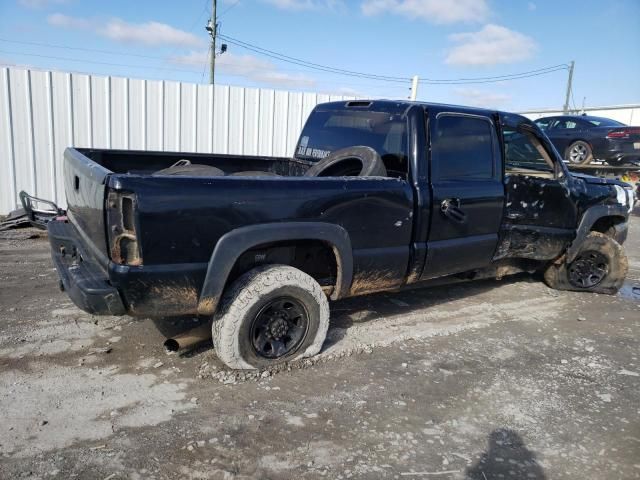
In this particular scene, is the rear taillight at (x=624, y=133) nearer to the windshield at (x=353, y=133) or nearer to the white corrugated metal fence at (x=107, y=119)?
the white corrugated metal fence at (x=107, y=119)

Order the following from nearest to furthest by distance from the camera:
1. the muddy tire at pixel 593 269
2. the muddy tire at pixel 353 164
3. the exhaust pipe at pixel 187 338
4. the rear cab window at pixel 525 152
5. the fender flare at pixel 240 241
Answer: the fender flare at pixel 240 241, the exhaust pipe at pixel 187 338, the muddy tire at pixel 353 164, the rear cab window at pixel 525 152, the muddy tire at pixel 593 269

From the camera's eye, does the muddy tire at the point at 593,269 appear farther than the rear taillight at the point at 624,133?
No

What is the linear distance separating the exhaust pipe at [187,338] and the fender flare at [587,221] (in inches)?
154

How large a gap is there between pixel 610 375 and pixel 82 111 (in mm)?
8183

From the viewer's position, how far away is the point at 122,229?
268 centimetres

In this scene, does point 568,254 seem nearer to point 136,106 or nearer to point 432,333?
point 432,333

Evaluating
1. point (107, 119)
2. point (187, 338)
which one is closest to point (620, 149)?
point (107, 119)

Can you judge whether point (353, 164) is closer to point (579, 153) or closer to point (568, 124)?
point (579, 153)

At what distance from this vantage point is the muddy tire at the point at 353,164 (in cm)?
367

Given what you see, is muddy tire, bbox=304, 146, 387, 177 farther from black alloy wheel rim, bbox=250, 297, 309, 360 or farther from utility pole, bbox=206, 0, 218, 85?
utility pole, bbox=206, 0, 218, 85

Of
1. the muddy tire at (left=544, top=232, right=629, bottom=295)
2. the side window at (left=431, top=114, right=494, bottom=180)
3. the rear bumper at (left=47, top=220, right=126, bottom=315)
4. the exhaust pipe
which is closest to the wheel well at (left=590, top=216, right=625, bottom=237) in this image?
the muddy tire at (left=544, top=232, right=629, bottom=295)

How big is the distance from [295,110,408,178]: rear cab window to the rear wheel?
10323 mm

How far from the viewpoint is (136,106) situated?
8.38m

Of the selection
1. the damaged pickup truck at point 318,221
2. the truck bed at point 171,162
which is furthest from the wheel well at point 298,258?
the truck bed at point 171,162
